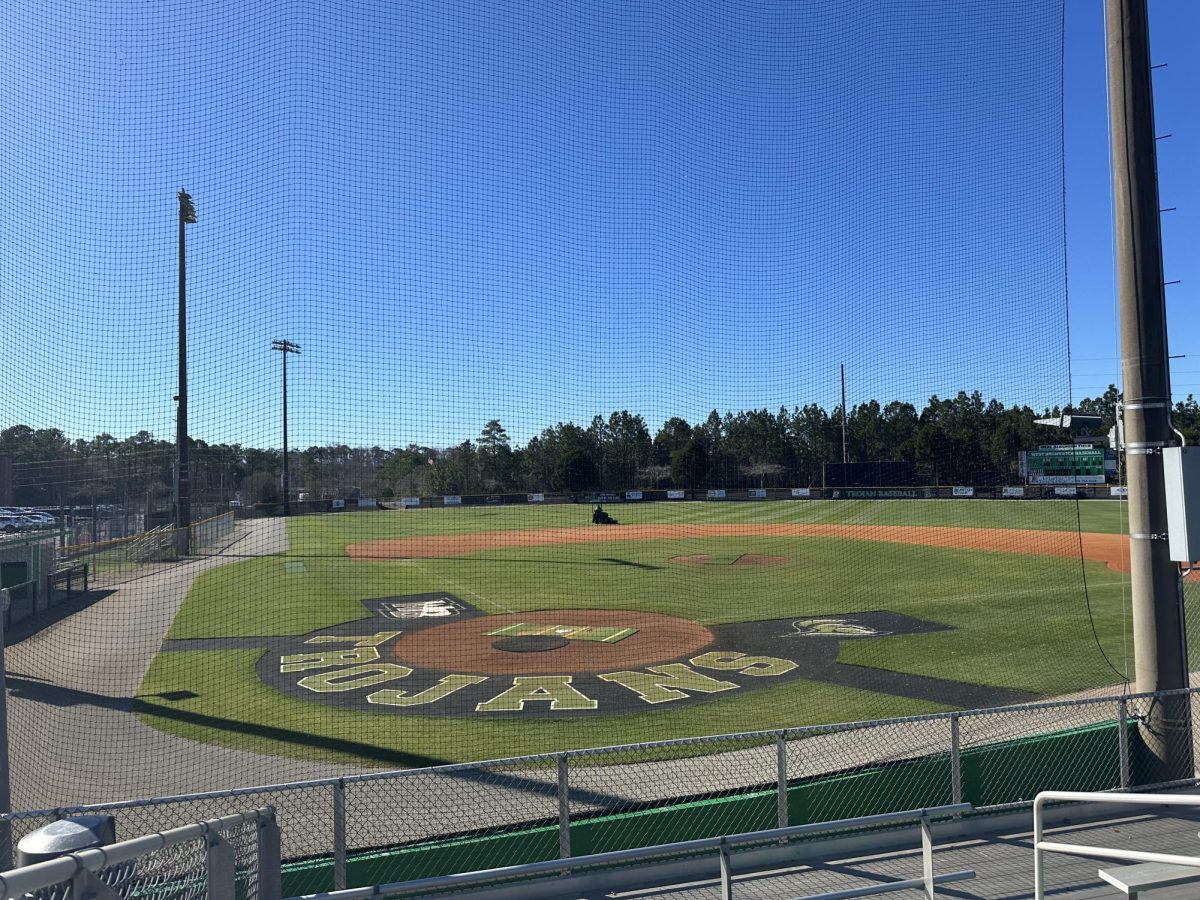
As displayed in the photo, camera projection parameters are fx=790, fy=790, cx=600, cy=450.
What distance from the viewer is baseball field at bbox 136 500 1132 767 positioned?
375 inches

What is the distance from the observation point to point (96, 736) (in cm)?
922

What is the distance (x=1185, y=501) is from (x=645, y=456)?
10.0 m

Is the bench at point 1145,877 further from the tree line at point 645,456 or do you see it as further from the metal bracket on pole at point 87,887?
the tree line at point 645,456

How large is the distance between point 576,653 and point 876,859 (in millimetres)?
8117

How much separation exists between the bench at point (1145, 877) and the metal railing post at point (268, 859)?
3670 millimetres

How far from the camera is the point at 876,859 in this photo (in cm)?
533

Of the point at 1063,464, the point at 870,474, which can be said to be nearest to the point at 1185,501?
the point at 870,474

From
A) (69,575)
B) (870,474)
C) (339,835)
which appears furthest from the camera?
(870,474)

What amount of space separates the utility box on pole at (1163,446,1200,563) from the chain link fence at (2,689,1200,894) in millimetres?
1096

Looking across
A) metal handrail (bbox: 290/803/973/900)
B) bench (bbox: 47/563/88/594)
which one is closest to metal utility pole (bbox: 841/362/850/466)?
metal handrail (bbox: 290/803/973/900)

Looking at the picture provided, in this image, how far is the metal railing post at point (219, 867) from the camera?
10.5 ft

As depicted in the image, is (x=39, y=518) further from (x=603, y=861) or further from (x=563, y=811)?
(x=603, y=861)

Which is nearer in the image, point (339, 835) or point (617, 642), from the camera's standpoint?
point (339, 835)

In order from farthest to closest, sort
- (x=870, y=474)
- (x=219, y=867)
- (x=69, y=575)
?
1. (x=870, y=474)
2. (x=69, y=575)
3. (x=219, y=867)
